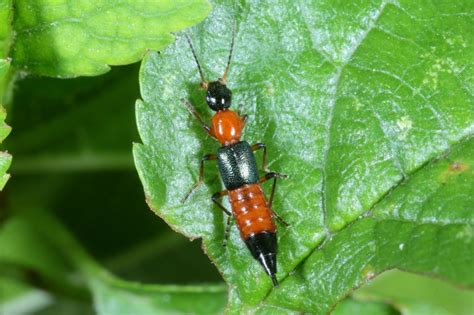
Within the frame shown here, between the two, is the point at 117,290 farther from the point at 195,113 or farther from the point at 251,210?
the point at 195,113

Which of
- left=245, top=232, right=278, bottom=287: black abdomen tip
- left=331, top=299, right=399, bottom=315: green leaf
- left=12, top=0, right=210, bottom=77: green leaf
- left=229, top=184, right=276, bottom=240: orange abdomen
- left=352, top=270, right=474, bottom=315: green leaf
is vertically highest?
left=12, top=0, right=210, bottom=77: green leaf

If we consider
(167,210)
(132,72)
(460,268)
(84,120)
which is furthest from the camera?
(84,120)

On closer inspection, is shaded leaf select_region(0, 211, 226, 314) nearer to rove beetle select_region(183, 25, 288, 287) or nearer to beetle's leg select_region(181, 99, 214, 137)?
rove beetle select_region(183, 25, 288, 287)

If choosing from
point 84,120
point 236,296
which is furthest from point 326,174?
point 84,120

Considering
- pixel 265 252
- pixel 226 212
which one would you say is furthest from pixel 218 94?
pixel 265 252

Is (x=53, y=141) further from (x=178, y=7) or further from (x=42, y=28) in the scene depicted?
(x=178, y=7)

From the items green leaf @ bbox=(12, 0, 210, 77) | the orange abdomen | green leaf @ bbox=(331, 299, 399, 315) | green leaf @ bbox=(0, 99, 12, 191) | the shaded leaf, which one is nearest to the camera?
green leaf @ bbox=(0, 99, 12, 191)

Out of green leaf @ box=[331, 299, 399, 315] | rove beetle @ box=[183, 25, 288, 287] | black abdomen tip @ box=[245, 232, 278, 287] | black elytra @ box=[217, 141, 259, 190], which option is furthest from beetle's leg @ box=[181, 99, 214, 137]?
green leaf @ box=[331, 299, 399, 315]

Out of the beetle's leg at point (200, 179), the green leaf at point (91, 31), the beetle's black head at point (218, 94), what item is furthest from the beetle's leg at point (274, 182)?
the green leaf at point (91, 31)
